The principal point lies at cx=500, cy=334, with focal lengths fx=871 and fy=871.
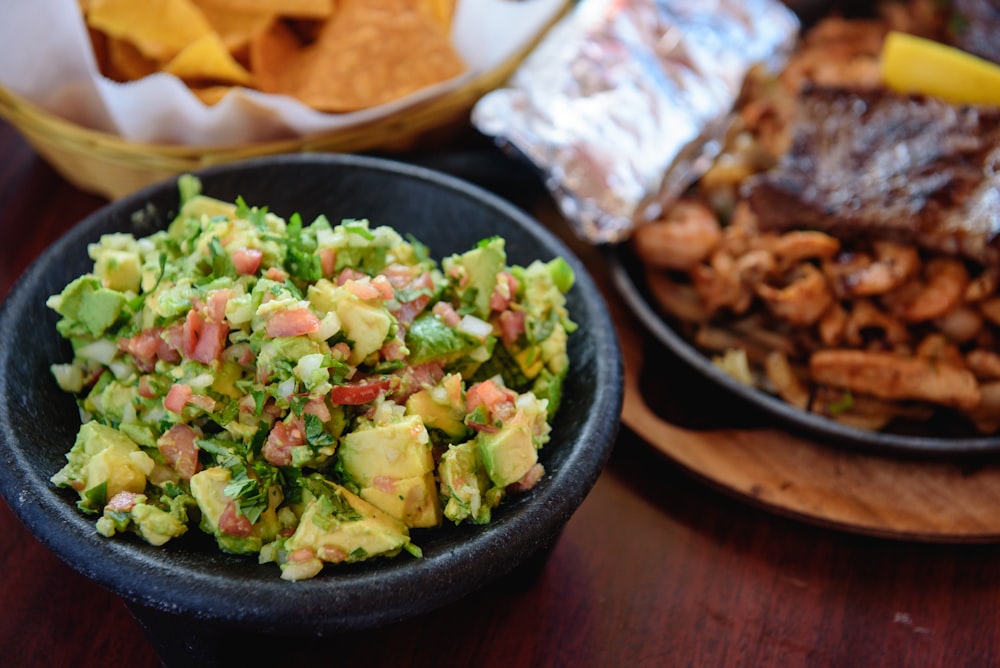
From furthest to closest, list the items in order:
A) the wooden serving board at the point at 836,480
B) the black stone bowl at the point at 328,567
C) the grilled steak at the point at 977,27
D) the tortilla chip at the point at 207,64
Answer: the grilled steak at the point at 977,27, the tortilla chip at the point at 207,64, the wooden serving board at the point at 836,480, the black stone bowl at the point at 328,567

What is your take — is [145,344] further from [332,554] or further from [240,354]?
[332,554]

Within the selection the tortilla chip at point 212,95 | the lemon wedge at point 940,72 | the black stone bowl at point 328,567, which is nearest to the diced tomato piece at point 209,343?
the black stone bowl at point 328,567

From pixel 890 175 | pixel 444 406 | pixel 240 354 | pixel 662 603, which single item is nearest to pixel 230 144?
pixel 240 354

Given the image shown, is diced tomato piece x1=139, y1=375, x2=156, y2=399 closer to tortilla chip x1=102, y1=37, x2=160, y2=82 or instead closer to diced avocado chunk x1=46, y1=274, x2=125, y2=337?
diced avocado chunk x1=46, y1=274, x2=125, y2=337

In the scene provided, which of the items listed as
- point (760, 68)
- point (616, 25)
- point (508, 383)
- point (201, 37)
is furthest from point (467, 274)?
point (760, 68)

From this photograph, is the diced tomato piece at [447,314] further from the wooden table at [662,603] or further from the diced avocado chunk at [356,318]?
the wooden table at [662,603]

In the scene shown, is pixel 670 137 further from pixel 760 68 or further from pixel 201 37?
pixel 201 37

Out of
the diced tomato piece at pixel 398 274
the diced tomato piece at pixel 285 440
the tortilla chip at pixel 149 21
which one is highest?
the tortilla chip at pixel 149 21
